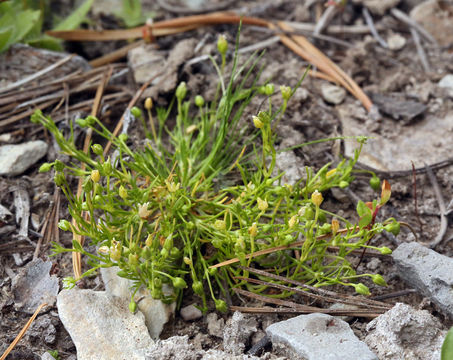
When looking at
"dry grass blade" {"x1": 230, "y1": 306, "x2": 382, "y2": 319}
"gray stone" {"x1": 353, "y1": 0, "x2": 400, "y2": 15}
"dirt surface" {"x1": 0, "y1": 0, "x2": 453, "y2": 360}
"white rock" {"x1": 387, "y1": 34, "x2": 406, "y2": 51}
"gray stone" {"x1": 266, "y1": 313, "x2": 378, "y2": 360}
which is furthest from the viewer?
"gray stone" {"x1": 353, "y1": 0, "x2": 400, "y2": 15}

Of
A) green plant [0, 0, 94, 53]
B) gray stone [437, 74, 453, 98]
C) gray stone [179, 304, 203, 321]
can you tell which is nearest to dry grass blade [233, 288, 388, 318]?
gray stone [179, 304, 203, 321]

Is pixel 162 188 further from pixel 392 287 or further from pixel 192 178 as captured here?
pixel 392 287

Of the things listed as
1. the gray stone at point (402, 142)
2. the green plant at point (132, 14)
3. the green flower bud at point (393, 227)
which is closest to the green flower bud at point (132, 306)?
the green flower bud at point (393, 227)

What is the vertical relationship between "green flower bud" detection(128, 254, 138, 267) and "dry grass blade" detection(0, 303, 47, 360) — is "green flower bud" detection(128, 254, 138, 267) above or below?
above

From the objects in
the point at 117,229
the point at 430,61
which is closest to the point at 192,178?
the point at 117,229

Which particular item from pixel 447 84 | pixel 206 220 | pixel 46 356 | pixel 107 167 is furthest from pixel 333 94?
pixel 46 356

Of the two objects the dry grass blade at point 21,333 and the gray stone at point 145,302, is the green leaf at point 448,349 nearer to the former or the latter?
the gray stone at point 145,302

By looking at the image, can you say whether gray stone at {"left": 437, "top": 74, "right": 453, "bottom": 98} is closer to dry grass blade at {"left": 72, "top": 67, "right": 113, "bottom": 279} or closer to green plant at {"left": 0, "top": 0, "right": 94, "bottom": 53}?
dry grass blade at {"left": 72, "top": 67, "right": 113, "bottom": 279}
